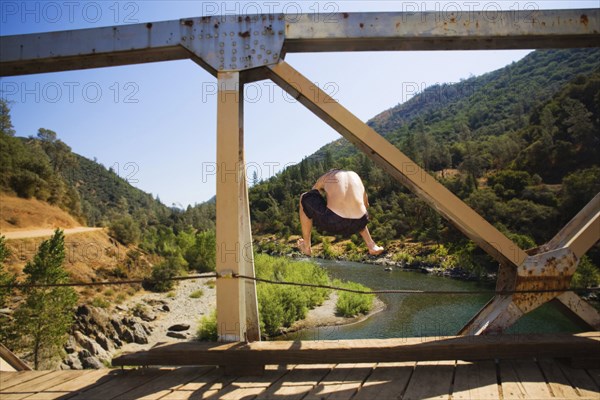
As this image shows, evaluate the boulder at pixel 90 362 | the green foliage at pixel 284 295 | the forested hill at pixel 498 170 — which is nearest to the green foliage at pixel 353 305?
the green foliage at pixel 284 295

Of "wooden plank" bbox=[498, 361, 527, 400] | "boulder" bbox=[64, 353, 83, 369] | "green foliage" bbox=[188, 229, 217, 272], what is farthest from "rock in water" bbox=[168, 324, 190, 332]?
"wooden plank" bbox=[498, 361, 527, 400]

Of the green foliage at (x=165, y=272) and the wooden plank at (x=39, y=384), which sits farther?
the green foliage at (x=165, y=272)

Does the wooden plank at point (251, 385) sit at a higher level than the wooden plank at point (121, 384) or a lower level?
higher

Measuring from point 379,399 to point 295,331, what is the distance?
2289 centimetres

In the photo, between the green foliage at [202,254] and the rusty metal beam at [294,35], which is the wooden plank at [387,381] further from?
the green foliage at [202,254]

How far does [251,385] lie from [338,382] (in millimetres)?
585

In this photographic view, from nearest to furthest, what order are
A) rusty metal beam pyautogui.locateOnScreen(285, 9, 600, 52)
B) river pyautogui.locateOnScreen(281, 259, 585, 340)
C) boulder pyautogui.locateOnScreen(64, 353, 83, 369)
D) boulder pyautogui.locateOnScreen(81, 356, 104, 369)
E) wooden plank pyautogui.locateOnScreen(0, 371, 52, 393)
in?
wooden plank pyautogui.locateOnScreen(0, 371, 52, 393) → rusty metal beam pyautogui.locateOnScreen(285, 9, 600, 52) → boulder pyautogui.locateOnScreen(64, 353, 83, 369) → boulder pyautogui.locateOnScreen(81, 356, 104, 369) → river pyautogui.locateOnScreen(281, 259, 585, 340)

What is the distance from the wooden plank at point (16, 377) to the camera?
2.95 metres

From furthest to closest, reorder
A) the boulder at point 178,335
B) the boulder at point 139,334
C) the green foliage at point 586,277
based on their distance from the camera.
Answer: the boulder at point 178,335 → the boulder at point 139,334 → the green foliage at point 586,277

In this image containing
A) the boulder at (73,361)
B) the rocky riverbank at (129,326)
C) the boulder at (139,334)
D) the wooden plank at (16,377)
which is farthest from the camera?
the boulder at (139,334)

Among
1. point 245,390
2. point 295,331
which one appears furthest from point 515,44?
point 295,331

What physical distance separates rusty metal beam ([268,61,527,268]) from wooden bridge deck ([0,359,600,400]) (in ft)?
2.59

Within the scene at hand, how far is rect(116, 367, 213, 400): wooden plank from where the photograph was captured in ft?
8.55

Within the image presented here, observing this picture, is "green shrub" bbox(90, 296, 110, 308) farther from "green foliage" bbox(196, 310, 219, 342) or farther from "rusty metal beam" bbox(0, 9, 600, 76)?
"rusty metal beam" bbox(0, 9, 600, 76)
